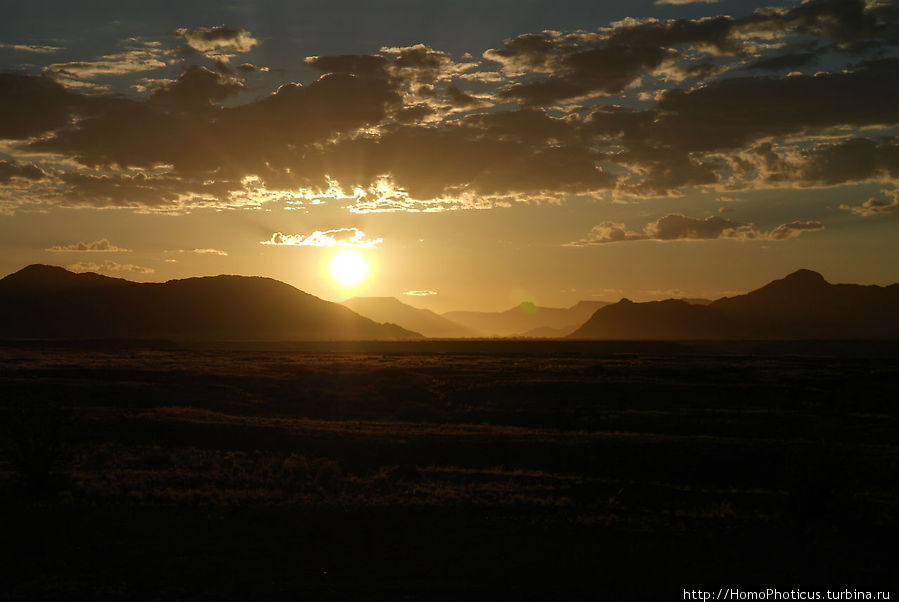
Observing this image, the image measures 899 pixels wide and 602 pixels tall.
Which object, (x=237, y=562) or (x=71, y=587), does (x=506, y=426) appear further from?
(x=71, y=587)

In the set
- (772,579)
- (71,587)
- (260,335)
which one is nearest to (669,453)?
(772,579)

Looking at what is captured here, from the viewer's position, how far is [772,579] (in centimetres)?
1273

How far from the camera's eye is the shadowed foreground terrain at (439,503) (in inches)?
499

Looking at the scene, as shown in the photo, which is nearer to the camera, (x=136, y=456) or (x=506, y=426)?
(x=136, y=456)

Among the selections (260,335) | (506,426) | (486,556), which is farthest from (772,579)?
(260,335)

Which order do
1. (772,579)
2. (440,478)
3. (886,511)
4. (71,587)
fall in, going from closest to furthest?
(71,587), (772,579), (886,511), (440,478)

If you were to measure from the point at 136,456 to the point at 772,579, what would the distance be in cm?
2011

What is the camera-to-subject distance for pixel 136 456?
24.2 meters

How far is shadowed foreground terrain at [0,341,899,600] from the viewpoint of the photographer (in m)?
12.7

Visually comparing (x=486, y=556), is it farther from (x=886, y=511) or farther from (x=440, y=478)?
(x=886, y=511)

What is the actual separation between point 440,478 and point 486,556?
8140 mm

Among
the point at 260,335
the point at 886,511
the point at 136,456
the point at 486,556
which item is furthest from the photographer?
the point at 260,335

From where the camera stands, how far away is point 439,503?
18.4 metres

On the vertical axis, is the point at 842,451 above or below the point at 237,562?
above
